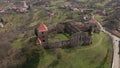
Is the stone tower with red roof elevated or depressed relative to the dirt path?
elevated

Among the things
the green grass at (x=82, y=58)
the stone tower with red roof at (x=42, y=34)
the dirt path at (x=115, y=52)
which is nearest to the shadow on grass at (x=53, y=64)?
→ the green grass at (x=82, y=58)

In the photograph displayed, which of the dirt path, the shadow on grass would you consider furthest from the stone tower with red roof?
the dirt path

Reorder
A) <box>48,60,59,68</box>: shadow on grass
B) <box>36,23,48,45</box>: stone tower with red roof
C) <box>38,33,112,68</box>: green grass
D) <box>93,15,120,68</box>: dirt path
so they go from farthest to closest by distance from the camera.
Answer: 1. <box>36,23,48,45</box>: stone tower with red roof
2. <box>93,15,120,68</box>: dirt path
3. <box>38,33,112,68</box>: green grass
4. <box>48,60,59,68</box>: shadow on grass

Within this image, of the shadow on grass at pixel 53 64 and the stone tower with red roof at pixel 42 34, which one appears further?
the stone tower with red roof at pixel 42 34

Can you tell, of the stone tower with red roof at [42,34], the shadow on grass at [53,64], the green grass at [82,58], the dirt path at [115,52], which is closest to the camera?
the shadow on grass at [53,64]

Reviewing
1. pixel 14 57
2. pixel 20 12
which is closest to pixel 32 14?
pixel 20 12

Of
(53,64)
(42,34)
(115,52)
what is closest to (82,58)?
(53,64)

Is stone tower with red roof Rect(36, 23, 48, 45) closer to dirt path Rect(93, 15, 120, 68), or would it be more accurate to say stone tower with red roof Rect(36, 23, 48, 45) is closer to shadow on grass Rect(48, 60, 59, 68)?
shadow on grass Rect(48, 60, 59, 68)

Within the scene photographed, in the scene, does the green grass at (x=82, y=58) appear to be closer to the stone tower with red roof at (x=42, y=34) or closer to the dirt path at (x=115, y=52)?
the dirt path at (x=115, y=52)

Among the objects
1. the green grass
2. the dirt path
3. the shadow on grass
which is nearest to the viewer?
the shadow on grass

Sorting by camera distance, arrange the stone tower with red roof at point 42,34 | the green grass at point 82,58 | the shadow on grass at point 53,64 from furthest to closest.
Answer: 1. the stone tower with red roof at point 42,34
2. the green grass at point 82,58
3. the shadow on grass at point 53,64
